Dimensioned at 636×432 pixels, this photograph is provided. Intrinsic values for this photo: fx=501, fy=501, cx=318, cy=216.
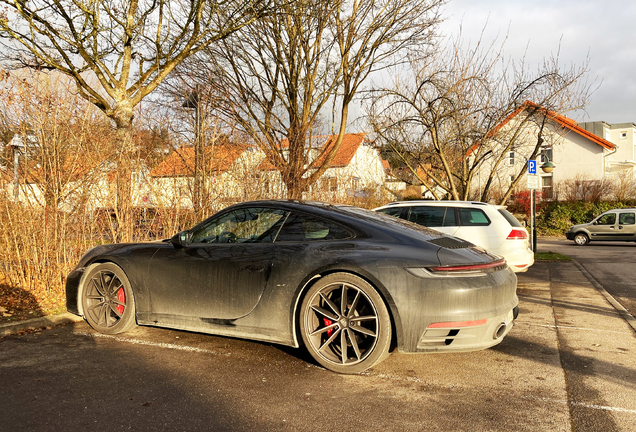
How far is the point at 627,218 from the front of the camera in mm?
22156

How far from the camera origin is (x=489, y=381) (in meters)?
3.86

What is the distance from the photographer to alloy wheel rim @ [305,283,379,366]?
3.96m

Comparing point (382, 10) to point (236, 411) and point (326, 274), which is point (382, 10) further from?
point (236, 411)

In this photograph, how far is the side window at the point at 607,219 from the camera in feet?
73.8

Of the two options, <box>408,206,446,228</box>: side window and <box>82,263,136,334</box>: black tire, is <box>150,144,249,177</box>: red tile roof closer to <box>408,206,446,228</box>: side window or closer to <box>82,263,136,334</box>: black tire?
<box>408,206,446,228</box>: side window

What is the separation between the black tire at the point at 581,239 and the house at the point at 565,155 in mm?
2931

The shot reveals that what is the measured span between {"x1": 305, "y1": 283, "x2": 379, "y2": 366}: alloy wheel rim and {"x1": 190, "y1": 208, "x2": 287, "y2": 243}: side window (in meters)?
0.80

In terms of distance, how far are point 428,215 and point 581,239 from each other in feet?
53.5

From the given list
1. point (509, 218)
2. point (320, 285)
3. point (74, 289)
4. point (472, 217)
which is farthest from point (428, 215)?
point (74, 289)

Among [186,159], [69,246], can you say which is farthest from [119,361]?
[186,159]

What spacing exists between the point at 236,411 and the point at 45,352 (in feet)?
7.94

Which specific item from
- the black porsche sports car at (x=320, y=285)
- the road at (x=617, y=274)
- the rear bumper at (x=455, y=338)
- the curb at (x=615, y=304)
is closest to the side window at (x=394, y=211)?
the curb at (x=615, y=304)

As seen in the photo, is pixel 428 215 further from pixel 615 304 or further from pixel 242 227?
pixel 242 227

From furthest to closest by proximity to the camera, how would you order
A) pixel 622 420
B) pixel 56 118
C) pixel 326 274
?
pixel 56 118 → pixel 326 274 → pixel 622 420
